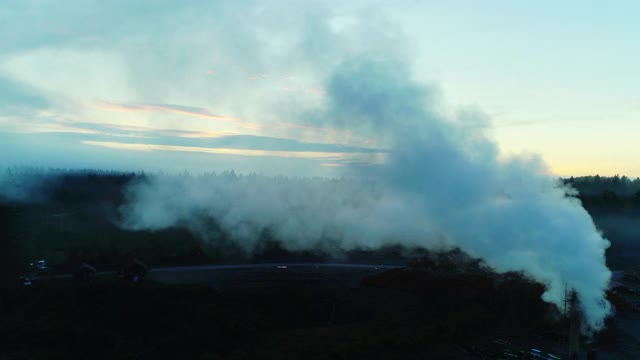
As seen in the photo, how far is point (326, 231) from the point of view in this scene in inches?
2874

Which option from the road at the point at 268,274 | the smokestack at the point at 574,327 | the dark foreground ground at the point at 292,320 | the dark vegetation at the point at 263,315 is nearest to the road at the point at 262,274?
the road at the point at 268,274

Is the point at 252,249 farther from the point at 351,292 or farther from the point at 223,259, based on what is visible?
the point at 351,292

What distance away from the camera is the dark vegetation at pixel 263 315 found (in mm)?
33938

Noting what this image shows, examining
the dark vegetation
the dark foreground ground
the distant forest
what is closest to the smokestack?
the dark foreground ground

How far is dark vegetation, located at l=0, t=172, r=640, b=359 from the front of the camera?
111 ft

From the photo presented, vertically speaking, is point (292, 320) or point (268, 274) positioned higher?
point (268, 274)

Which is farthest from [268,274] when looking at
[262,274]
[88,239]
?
[88,239]

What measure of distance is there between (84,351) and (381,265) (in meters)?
38.0

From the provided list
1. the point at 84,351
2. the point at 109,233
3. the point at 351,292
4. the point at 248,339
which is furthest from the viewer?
the point at 109,233

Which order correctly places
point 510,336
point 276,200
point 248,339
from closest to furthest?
point 248,339, point 510,336, point 276,200

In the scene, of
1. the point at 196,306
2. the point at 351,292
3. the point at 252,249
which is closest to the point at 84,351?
the point at 196,306

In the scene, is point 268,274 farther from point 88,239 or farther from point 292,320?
point 88,239

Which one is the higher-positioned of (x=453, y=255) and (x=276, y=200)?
(x=276, y=200)

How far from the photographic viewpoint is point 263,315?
134 ft
